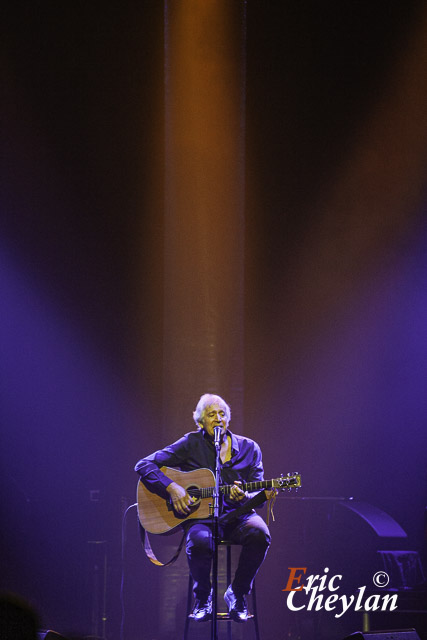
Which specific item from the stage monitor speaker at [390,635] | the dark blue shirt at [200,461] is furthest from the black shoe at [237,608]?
the stage monitor speaker at [390,635]

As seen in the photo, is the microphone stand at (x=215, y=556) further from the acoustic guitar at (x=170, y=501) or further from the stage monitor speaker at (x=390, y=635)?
Answer: the stage monitor speaker at (x=390, y=635)

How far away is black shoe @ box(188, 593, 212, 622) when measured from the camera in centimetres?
418

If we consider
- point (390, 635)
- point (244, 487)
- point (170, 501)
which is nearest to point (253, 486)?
point (244, 487)

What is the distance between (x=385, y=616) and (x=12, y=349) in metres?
3.91

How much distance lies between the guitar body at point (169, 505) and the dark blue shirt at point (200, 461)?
2.2 inches

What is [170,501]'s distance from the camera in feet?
15.1

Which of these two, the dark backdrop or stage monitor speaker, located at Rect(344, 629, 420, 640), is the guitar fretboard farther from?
the dark backdrop

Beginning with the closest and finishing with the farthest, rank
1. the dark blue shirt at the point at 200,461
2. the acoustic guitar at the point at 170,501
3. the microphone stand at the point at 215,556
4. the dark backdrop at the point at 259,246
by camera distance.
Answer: the microphone stand at the point at 215,556 → the acoustic guitar at the point at 170,501 → the dark blue shirt at the point at 200,461 → the dark backdrop at the point at 259,246

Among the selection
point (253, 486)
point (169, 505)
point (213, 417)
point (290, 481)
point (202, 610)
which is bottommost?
point (202, 610)

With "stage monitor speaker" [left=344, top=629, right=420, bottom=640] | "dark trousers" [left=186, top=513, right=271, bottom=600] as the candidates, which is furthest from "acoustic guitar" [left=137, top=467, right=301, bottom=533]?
"stage monitor speaker" [left=344, top=629, right=420, bottom=640]

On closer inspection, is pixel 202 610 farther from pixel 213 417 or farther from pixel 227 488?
pixel 213 417

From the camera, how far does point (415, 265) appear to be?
6.84m

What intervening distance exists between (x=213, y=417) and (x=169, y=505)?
25.4 inches

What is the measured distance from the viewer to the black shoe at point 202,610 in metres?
4.18
